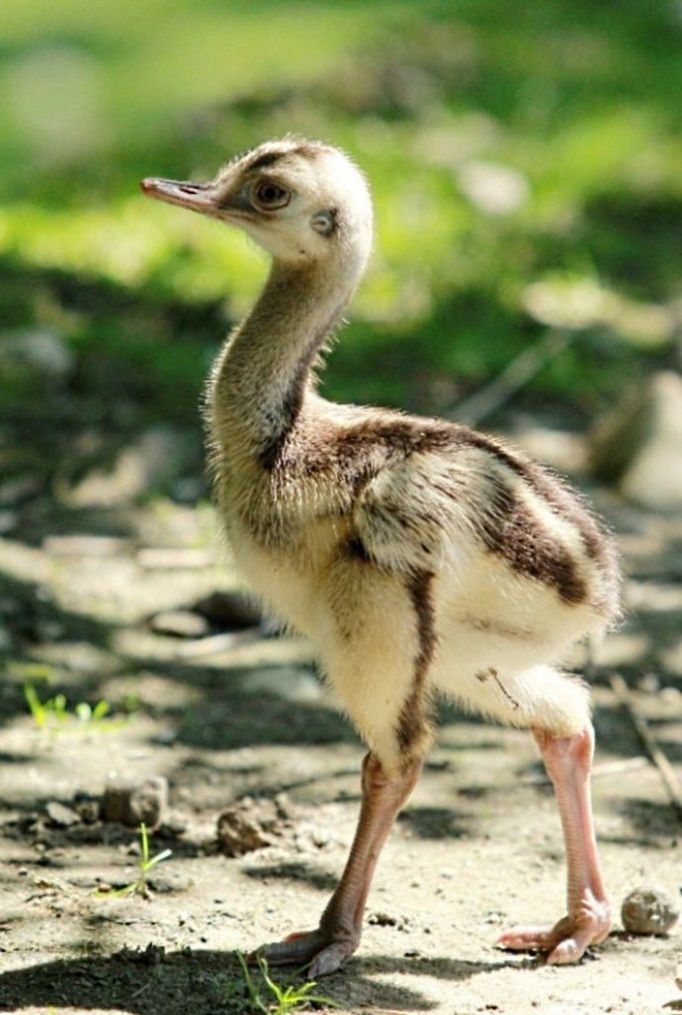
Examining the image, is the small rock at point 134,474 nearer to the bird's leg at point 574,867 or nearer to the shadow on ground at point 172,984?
the bird's leg at point 574,867

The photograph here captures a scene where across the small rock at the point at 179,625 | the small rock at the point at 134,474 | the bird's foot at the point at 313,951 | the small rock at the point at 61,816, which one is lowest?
the small rock at the point at 179,625

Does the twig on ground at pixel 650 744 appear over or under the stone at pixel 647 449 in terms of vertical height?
under

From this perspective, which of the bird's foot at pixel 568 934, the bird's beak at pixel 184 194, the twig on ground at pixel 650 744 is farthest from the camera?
the twig on ground at pixel 650 744

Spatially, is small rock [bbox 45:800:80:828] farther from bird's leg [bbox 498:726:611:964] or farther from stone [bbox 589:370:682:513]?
→ stone [bbox 589:370:682:513]

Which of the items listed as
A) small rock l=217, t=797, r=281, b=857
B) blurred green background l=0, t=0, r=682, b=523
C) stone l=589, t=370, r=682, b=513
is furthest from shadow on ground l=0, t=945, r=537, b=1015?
stone l=589, t=370, r=682, b=513

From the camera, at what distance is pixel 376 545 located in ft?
15.1

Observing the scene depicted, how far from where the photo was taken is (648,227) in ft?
36.9

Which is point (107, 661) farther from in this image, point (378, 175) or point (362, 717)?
point (378, 175)

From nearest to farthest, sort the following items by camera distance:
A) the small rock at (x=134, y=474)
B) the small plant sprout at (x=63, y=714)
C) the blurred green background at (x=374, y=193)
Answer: the small plant sprout at (x=63, y=714) → the small rock at (x=134, y=474) → the blurred green background at (x=374, y=193)

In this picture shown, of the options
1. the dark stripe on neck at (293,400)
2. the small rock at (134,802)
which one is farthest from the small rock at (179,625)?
the dark stripe on neck at (293,400)

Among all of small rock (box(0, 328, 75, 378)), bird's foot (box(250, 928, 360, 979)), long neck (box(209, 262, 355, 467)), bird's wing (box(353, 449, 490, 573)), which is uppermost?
long neck (box(209, 262, 355, 467))

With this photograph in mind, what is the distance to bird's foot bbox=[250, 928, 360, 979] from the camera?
4.57 meters

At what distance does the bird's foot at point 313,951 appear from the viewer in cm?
457

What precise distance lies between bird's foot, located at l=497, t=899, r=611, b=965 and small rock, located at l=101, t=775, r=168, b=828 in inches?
42.0
